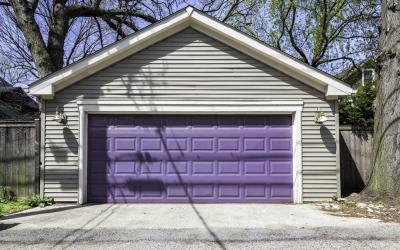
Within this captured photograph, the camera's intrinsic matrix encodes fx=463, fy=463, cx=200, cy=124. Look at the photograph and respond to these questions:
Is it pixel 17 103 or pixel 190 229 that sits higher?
pixel 17 103

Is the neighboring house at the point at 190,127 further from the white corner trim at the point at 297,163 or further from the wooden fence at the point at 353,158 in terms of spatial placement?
the wooden fence at the point at 353,158

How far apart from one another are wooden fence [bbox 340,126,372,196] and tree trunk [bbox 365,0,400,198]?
155cm

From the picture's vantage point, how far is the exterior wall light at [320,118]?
10.6 meters

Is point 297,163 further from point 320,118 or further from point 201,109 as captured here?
point 201,109

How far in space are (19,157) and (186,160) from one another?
A: 4028 millimetres

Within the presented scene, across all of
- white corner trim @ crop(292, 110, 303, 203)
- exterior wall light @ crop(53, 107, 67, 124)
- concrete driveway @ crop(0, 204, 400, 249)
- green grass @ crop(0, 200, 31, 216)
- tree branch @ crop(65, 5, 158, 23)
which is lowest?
green grass @ crop(0, 200, 31, 216)

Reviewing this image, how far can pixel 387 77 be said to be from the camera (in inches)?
397

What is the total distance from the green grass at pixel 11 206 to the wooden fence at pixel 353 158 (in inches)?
304

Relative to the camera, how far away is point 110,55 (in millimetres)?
10602

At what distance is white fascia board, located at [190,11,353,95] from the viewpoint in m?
10.6

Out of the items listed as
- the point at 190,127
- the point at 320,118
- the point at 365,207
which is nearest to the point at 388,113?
the point at 320,118

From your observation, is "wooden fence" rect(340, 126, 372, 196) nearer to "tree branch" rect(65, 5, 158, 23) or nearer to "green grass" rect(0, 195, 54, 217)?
"green grass" rect(0, 195, 54, 217)

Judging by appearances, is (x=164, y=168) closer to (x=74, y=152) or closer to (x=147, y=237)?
(x=74, y=152)

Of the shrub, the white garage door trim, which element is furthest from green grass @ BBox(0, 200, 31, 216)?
the white garage door trim
